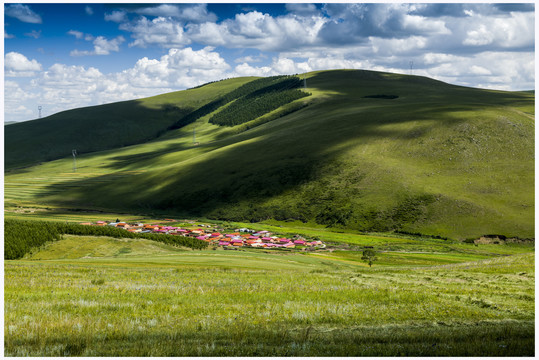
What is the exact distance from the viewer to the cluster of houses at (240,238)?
11138 cm

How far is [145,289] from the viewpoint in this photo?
2427 centimetres

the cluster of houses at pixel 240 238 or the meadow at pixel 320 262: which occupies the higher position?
the meadow at pixel 320 262

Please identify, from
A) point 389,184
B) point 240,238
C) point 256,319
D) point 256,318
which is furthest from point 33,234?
point 389,184

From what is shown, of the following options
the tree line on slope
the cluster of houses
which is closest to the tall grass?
the tree line on slope

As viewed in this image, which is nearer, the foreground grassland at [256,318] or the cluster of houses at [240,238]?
the foreground grassland at [256,318]

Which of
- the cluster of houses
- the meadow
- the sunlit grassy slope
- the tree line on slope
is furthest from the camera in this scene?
the sunlit grassy slope

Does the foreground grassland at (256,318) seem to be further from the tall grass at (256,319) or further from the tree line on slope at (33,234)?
the tree line on slope at (33,234)

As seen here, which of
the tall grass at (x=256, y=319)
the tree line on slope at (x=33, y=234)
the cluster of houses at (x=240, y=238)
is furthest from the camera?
the cluster of houses at (x=240, y=238)

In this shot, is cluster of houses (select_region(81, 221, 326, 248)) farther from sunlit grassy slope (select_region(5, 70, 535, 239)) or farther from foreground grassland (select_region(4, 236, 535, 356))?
foreground grassland (select_region(4, 236, 535, 356))

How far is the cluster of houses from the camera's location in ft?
365

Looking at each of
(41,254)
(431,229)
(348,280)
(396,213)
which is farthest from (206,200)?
(348,280)

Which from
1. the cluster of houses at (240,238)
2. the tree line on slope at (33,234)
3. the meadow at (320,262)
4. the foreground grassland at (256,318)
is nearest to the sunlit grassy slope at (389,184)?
the meadow at (320,262)

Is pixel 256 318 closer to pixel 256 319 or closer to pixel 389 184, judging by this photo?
pixel 256 319

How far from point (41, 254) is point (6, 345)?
49077 mm
